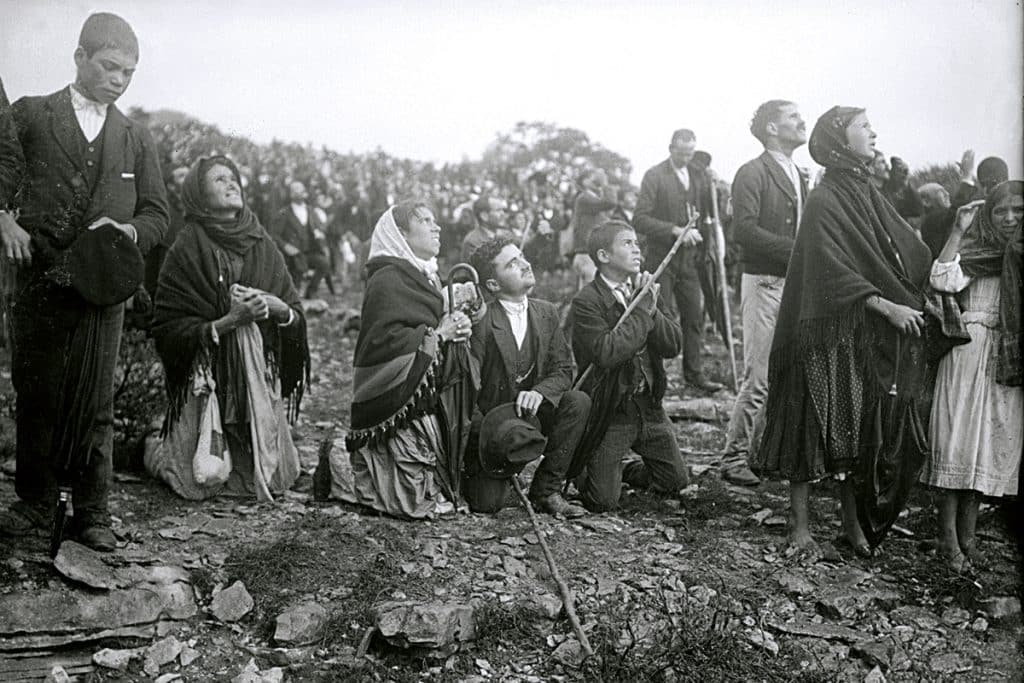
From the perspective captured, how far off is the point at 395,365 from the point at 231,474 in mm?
1247

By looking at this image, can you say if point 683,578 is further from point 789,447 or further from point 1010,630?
point 1010,630

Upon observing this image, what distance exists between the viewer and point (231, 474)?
5289 mm

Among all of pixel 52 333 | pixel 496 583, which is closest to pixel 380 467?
pixel 496 583

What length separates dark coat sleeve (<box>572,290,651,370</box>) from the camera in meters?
4.97

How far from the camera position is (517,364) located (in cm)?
486

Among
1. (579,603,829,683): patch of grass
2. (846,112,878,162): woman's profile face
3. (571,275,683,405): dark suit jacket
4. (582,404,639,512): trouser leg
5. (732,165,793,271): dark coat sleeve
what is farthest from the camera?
(732,165,793,271): dark coat sleeve

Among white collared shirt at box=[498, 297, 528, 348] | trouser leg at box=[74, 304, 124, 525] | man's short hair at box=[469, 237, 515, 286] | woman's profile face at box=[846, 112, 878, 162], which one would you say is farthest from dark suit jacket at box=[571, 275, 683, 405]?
trouser leg at box=[74, 304, 124, 525]

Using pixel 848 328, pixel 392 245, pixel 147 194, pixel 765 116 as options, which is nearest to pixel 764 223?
pixel 765 116

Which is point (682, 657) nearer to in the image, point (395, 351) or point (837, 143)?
point (395, 351)

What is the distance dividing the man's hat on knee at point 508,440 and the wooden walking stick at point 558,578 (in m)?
0.15

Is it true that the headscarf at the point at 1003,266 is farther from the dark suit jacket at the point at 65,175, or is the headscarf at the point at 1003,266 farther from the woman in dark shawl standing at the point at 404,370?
the dark suit jacket at the point at 65,175

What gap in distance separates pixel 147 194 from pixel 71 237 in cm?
40

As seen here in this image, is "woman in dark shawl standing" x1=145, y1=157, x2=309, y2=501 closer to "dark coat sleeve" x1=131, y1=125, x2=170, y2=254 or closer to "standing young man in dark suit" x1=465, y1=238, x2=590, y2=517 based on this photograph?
"dark coat sleeve" x1=131, y1=125, x2=170, y2=254

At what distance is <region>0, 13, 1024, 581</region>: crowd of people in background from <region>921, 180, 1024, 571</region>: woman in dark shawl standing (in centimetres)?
1
